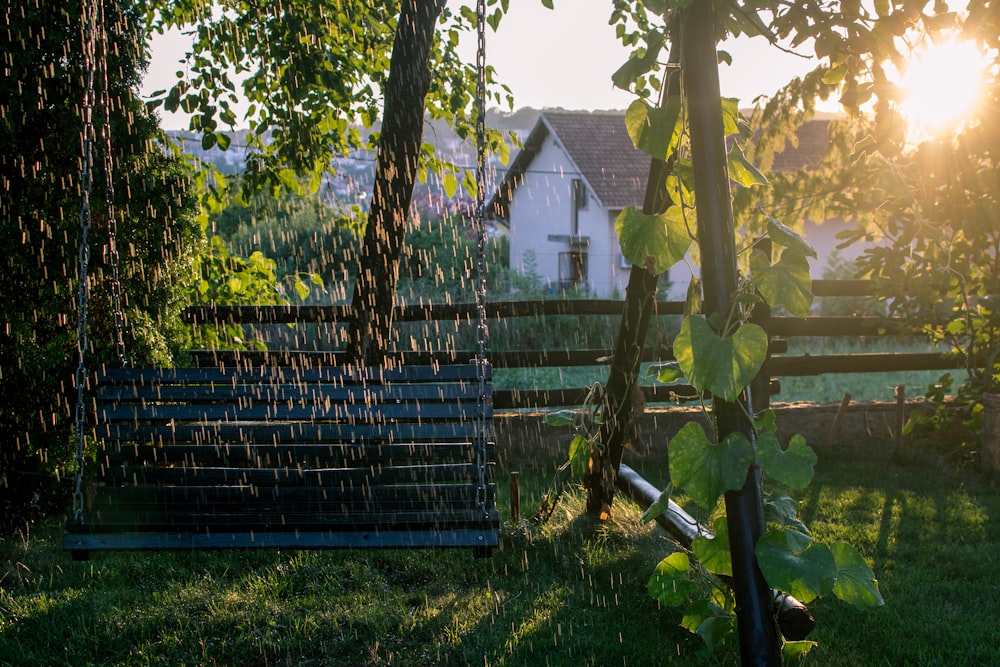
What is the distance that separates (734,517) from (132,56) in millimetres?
4655

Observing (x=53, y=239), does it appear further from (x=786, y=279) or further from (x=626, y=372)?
(x=786, y=279)

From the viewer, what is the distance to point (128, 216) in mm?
5020

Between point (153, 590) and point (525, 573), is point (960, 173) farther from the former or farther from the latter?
point (153, 590)

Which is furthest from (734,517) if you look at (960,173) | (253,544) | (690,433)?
(960,173)

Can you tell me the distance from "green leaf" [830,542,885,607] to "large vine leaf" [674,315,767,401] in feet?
1.77

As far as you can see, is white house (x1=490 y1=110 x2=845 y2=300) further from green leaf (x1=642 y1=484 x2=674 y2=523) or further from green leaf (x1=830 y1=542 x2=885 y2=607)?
green leaf (x1=830 y1=542 x2=885 y2=607)

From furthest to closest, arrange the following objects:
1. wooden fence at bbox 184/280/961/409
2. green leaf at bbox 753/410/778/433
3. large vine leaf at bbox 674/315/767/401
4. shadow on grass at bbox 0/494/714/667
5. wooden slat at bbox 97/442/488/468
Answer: wooden fence at bbox 184/280/961/409, wooden slat at bbox 97/442/488/468, shadow on grass at bbox 0/494/714/667, green leaf at bbox 753/410/778/433, large vine leaf at bbox 674/315/767/401

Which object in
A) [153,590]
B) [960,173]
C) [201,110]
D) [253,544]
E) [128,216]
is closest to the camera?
[253,544]

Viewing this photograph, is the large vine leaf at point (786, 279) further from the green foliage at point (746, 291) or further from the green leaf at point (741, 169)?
the green leaf at point (741, 169)

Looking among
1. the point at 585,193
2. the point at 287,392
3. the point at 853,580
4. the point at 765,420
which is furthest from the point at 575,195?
the point at 853,580

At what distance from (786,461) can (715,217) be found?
58 cm

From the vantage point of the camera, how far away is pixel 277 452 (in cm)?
372

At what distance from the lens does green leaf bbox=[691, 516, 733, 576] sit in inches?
85.7

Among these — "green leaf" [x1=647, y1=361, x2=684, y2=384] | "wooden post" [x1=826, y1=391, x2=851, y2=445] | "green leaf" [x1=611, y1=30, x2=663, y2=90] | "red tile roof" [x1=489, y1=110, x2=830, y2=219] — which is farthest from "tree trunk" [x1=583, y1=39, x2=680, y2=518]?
"red tile roof" [x1=489, y1=110, x2=830, y2=219]
